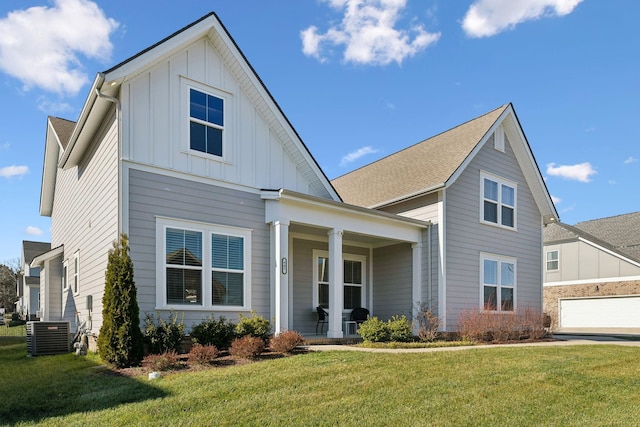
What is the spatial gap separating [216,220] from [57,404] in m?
5.24

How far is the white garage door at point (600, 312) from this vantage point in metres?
24.0

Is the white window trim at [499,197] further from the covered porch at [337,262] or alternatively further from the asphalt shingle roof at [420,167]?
the covered porch at [337,262]

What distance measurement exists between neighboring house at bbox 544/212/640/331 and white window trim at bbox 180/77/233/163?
19.8 meters

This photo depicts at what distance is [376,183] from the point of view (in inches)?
702

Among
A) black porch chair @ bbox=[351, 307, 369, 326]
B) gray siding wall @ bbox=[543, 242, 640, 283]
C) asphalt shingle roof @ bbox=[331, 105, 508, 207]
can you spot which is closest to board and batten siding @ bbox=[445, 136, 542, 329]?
asphalt shingle roof @ bbox=[331, 105, 508, 207]

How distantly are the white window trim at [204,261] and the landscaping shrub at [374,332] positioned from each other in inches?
111

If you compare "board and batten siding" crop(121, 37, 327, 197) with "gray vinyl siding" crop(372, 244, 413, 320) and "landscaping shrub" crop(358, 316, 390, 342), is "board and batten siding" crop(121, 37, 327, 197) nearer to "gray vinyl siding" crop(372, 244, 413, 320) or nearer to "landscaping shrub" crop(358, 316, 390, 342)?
"landscaping shrub" crop(358, 316, 390, 342)

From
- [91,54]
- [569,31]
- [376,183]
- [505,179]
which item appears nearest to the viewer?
[91,54]

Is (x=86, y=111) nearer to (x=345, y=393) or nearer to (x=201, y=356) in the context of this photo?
(x=201, y=356)

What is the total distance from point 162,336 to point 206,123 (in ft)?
15.8

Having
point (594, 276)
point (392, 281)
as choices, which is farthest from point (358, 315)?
point (594, 276)

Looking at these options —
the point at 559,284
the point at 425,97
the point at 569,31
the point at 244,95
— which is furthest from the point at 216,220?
the point at 559,284

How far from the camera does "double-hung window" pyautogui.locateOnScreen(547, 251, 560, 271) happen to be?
92.1ft

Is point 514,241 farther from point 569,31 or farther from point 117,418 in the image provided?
point 117,418
